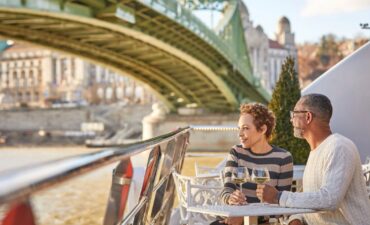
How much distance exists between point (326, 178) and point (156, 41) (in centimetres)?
1572

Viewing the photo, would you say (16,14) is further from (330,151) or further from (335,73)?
(330,151)

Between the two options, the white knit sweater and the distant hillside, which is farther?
the distant hillside

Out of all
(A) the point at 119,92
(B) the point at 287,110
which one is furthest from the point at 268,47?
(B) the point at 287,110

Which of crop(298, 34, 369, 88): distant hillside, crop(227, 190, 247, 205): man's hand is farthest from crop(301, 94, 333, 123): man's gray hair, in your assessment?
crop(298, 34, 369, 88): distant hillside

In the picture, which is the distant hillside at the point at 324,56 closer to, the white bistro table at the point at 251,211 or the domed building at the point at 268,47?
the domed building at the point at 268,47

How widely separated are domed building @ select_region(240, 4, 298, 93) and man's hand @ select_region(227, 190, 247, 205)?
36.7 metres

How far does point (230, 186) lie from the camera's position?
7.70 ft

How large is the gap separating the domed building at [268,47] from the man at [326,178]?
3683 centimetres

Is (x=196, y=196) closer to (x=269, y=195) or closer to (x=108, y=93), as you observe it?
(x=269, y=195)

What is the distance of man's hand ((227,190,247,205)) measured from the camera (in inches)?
85.7

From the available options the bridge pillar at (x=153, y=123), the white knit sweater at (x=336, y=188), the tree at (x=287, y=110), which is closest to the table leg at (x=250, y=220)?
the white knit sweater at (x=336, y=188)

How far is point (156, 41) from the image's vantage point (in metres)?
17.5

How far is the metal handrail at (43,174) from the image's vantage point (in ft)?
2.48

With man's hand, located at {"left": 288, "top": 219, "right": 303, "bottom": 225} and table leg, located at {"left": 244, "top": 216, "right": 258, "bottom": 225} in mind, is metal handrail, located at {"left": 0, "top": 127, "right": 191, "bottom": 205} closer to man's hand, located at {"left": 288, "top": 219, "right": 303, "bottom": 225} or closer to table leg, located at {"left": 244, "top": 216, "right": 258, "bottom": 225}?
table leg, located at {"left": 244, "top": 216, "right": 258, "bottom": 225}
